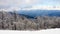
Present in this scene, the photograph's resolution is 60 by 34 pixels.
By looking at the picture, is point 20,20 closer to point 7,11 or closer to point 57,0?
point 7,11

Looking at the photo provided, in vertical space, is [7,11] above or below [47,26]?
above

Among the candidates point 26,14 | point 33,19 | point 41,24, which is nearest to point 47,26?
point 41,24

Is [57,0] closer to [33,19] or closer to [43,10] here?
[43,10]

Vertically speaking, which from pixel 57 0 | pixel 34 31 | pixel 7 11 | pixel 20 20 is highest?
pixel 57 0

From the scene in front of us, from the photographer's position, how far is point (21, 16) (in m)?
1.35

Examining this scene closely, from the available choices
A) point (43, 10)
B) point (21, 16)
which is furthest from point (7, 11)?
point (43, 10)

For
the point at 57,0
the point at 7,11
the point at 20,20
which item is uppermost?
the point at 57,0

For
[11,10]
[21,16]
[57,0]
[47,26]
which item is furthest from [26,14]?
[57,0]

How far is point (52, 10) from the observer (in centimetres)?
131

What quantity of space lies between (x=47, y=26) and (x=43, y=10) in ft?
0.69

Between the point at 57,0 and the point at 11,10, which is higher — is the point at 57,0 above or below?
above

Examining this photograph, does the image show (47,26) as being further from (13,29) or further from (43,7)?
(13,29)

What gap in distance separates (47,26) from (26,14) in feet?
1.01

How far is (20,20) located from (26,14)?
110mm
